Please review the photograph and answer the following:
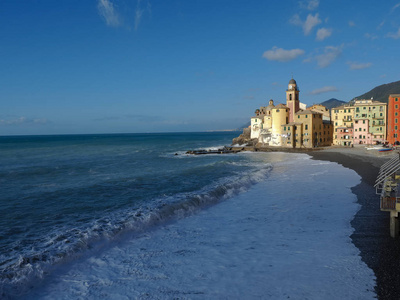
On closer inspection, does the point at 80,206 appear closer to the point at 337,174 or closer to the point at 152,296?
the point at 152,296

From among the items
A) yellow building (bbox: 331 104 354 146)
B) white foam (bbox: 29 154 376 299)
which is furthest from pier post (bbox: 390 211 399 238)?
yellow building (bbox: 331 104 354 146)

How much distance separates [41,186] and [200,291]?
2853 centimetres

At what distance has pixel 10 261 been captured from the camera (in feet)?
44.7

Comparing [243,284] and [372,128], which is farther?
[372,128]

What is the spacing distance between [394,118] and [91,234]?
76515mm

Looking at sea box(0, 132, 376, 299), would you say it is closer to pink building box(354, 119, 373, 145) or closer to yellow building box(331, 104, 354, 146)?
pink building box(354, 119, 373, 145)

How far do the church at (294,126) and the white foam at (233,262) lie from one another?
59.3 metres

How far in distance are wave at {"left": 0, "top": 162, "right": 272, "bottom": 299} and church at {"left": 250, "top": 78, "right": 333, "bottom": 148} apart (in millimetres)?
55193

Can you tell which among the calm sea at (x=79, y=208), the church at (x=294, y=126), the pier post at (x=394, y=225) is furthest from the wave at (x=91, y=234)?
the church at (x=294, y=126)

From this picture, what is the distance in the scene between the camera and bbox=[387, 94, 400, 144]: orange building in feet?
222

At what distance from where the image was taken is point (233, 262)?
1345 cm

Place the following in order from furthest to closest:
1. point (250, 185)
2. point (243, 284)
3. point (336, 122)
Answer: point (336, 122) → point (250, 185) → point (243, 284)

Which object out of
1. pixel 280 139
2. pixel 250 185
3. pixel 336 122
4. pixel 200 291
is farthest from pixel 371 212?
pixel 336 122

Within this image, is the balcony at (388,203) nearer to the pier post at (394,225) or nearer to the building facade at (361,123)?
the pier post at (394,225)
